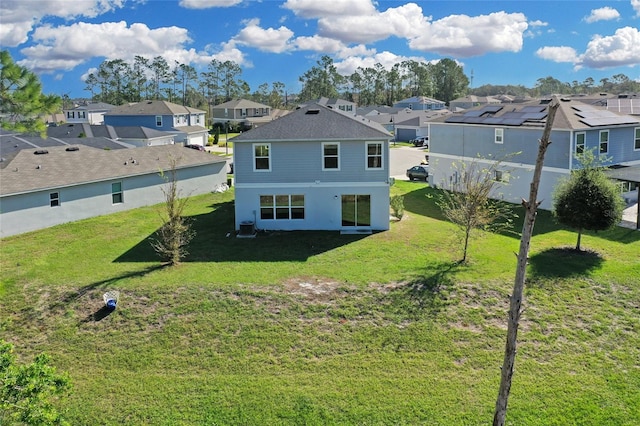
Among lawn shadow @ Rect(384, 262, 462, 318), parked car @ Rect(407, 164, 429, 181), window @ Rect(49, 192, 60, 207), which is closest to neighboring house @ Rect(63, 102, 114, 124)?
parked car @ Rect(407, 164, 429, 181)

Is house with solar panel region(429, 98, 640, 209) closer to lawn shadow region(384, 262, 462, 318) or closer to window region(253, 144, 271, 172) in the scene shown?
lawn shadow region(384, 262, 462, 318)

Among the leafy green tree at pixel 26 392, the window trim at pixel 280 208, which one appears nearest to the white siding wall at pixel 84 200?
Result: the window trim at pixel 280 208

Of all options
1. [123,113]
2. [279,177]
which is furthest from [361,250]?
[123,113]

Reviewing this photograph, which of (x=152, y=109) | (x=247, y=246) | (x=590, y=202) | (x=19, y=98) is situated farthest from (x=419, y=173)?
(x=152, y=109)

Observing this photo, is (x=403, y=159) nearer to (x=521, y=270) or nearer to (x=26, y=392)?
(x=521, y=270)

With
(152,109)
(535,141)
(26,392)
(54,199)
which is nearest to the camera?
(26,392)

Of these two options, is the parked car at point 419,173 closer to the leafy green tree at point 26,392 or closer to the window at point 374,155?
the window at point 374,155
